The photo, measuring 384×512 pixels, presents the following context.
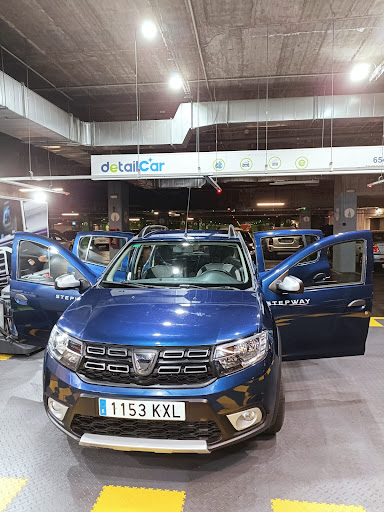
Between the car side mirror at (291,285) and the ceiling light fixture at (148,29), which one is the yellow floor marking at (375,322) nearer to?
the car side mirror at (291,285)

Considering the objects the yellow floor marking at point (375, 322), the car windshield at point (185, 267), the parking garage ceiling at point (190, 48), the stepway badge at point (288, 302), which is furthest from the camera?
the yellow floor marking at point (375, 322)

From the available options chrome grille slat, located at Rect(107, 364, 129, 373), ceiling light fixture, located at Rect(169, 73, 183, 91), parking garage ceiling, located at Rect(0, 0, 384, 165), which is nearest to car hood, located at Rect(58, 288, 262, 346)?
chrome grille slat, located at Rect(107, 364, 129, 373)

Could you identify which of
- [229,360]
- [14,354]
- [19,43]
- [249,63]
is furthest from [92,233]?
[229,360]

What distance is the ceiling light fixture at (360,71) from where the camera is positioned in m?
6.63

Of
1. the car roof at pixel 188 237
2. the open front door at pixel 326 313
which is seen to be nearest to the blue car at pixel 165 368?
the open front door at pixel 326 313

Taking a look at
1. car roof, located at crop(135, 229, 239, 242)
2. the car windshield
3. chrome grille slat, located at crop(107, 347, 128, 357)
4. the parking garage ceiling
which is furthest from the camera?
the parking garage ceiling

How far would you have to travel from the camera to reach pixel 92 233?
652 cm

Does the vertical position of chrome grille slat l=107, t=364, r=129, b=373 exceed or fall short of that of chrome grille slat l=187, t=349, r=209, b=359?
it falls short

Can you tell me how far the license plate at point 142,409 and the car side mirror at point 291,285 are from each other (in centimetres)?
139

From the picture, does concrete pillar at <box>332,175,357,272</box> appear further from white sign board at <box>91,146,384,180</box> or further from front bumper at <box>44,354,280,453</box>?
front bumper at <box>44,354,280,453</box>

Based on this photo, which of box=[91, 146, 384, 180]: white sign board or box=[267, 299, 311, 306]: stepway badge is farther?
box=[91, 146, 384, 180]: white sign board

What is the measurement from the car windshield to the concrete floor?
1172 millimetres

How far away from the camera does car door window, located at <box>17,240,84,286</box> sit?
3648 millimetres

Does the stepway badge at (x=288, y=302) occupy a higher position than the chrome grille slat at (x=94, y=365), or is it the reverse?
the stepway badge at (x=288, y=302)
